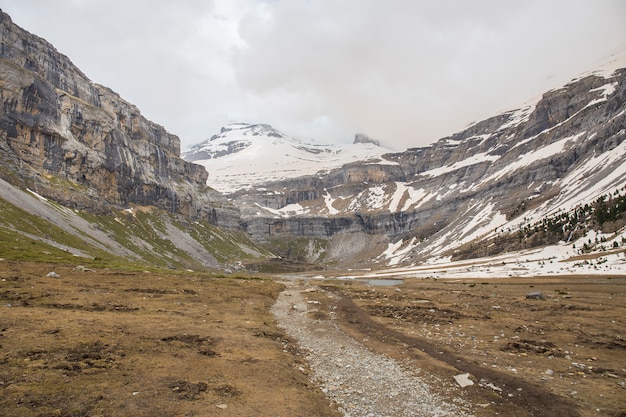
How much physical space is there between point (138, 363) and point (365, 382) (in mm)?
10877

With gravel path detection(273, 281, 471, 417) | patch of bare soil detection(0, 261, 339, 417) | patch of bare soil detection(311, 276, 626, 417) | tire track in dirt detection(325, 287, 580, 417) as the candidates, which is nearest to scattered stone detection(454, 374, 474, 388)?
patch of bare soil detection(311, 276, 626, 417)

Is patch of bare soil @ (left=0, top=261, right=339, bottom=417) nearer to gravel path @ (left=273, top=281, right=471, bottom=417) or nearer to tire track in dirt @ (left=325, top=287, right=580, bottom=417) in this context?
gravel path @ (left=273, top=281, right=471, bottom=417)

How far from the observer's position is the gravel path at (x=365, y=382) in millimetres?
14172

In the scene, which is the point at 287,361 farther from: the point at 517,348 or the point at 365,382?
the point at 517,348

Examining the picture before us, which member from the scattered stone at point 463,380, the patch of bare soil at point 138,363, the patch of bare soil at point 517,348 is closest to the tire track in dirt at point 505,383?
the patch of bare soil at point 517,348

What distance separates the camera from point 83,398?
12.1 metres

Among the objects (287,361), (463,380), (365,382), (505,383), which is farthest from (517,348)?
(287,361)

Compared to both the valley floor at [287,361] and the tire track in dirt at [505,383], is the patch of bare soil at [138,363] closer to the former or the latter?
the valley floor at [287,361]

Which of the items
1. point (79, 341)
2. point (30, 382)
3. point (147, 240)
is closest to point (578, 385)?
point (30, 382)

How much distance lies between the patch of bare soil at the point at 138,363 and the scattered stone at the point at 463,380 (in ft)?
22.6

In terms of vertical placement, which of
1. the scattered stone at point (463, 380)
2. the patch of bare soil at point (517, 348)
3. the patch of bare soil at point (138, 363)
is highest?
the patch of bare soil at point (138, 363)

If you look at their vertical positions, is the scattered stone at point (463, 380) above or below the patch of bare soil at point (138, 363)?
below

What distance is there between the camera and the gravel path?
14172 millimetres

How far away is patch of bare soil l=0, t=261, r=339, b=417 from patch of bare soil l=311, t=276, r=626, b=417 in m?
7.54
